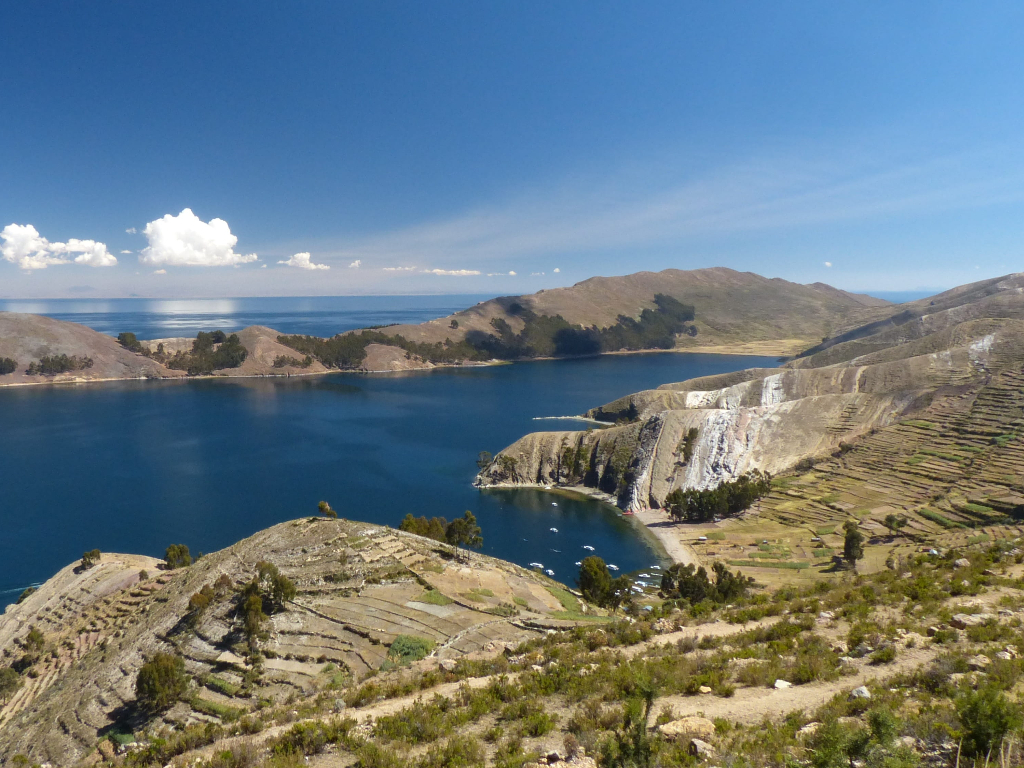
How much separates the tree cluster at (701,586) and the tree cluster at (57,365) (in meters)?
196

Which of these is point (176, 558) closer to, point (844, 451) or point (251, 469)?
point (251, 469)

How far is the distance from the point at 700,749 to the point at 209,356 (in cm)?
20896

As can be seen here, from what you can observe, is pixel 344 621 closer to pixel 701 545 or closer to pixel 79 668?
pixel 79 668

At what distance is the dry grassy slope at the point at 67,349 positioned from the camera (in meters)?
165

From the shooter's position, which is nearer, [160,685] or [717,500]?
[160,685]

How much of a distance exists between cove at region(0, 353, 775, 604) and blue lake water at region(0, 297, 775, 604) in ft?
0.98

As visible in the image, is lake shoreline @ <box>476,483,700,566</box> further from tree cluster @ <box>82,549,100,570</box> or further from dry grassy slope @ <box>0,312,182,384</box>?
dry grassy slope @ <box>0,312,182,384</box>

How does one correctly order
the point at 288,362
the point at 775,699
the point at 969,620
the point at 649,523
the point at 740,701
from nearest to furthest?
1. the point at 775,699
2. the point at 740,701
3. the point at 969,620
4. the point at 649,523
5. the point at 288,362

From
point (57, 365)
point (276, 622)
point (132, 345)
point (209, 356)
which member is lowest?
point (276, 622)

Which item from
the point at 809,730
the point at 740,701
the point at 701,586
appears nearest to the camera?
the point at 809,730

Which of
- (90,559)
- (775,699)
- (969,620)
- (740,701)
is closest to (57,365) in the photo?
(90,559)

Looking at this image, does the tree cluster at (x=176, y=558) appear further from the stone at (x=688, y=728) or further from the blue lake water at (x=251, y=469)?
the stone at (x=688, y=728)

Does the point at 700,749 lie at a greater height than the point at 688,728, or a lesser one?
greater

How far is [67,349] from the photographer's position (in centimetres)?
17150
